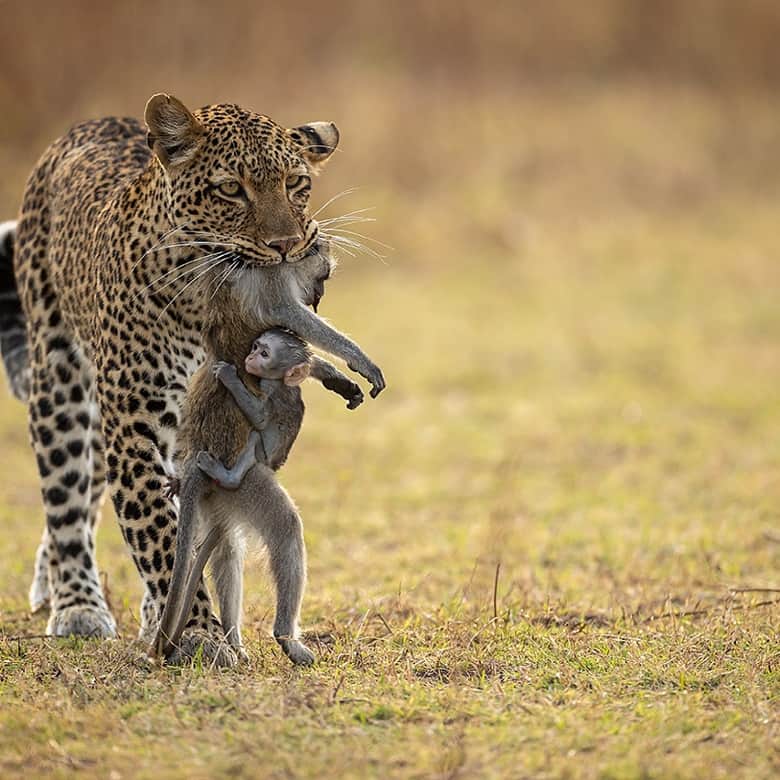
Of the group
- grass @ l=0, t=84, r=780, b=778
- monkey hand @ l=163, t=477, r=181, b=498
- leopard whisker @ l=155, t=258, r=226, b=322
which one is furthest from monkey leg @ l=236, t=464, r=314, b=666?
leopard whisker @ l=155, t=258, r=226, b=322

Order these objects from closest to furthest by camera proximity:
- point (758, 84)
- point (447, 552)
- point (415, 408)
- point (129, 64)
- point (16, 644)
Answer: point (16, 644), point (447, 552), point (415, 408), point (129, 64), point (758, 84)

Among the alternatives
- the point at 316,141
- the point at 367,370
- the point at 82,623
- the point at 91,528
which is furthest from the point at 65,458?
the point at 367,370

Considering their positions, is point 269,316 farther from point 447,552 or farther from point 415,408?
point 415,408

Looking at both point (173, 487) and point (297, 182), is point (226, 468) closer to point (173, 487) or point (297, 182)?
point (173, 487)

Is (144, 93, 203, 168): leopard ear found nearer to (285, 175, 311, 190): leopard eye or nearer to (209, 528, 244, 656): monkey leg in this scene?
(285, 175, 311, 190): leopard eye

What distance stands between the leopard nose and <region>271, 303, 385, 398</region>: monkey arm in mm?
216

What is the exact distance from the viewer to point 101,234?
21.9 feet

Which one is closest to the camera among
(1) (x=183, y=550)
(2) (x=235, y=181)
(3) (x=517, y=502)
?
(1) (x=183, y=550)

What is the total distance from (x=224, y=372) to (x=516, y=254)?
13883 mm

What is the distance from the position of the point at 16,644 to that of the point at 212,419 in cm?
144

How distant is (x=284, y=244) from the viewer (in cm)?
576

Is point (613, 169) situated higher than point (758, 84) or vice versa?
point (758, 84)

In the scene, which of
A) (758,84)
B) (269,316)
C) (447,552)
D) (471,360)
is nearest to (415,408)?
(471,360)

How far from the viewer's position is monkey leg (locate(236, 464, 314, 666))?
18.2 feet
